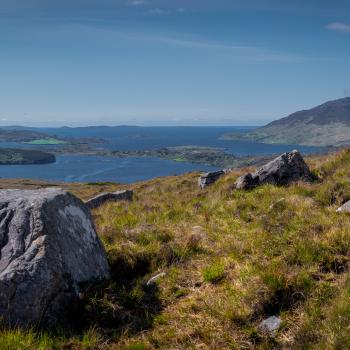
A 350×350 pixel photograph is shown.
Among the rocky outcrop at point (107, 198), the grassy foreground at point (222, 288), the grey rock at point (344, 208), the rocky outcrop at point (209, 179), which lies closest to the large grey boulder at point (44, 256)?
the grassy foreground at point (222, 288)

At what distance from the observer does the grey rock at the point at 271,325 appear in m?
6.63

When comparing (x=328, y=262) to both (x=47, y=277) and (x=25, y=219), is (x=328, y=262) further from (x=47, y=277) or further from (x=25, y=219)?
(x=25, y=219)

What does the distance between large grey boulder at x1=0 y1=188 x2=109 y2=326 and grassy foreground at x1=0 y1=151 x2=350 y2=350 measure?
0.44m

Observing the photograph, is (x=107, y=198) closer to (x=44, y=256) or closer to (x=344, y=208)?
(x=344, y=208)

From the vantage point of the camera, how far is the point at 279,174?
18422 mm

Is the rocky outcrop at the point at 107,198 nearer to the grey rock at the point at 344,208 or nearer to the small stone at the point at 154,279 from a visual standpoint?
the grey rock at the point at 344,208

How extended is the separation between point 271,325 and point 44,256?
4.12 metres

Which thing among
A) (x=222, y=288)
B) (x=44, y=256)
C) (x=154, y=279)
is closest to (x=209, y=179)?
(x=154, y=279)

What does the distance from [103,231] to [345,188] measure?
344 inches

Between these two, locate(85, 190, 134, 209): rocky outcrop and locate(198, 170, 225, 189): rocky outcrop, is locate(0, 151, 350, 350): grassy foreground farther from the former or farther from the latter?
locate(85, 190, 134, 209): rocky outcrop

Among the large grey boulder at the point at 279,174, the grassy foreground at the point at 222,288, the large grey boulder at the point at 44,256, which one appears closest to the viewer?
the grassy foreground at the point at 222,288

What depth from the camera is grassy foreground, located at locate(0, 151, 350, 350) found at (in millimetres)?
6496

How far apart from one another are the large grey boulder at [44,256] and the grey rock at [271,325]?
3.44 m

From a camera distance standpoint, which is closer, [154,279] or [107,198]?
[154,279]
